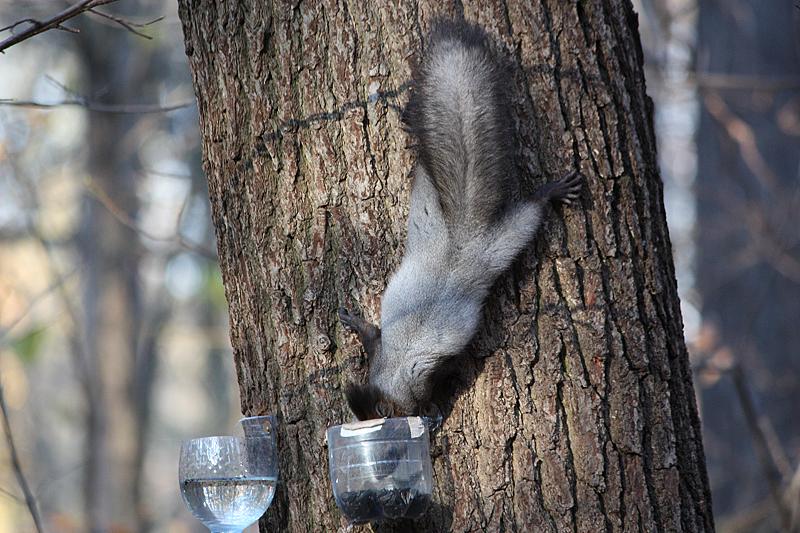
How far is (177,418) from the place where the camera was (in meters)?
27.5

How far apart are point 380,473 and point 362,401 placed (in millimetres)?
238

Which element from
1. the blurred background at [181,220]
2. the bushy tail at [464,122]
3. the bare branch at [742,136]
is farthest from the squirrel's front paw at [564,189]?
the bare branch at [742,136]

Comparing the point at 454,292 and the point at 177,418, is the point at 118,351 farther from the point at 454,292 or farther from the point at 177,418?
the point at 177,418

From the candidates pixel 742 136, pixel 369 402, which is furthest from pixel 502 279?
pixel 742 136

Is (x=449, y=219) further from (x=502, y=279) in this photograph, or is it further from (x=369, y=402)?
(x=369, y=402)

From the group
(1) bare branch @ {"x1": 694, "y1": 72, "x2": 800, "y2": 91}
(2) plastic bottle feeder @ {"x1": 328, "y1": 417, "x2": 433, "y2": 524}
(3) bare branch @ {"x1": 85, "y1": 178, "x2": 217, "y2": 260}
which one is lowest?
(2) plastic bottle feeder @ {"x1": 328, "y1": 417, "x2": 433, "y2": 524}

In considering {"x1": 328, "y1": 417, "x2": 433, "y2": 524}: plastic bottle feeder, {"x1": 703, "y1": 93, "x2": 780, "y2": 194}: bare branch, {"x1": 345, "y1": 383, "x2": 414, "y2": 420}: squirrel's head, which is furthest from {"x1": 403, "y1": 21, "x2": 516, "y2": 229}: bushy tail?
{"x1": 703, "y1": 93, "x2": 780, "y2": 194}: bare branch

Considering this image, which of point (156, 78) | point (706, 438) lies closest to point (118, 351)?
point (156, 78)

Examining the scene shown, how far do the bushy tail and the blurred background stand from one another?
1.21 m

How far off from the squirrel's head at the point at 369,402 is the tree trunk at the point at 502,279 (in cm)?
6

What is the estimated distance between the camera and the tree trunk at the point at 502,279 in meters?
2.12

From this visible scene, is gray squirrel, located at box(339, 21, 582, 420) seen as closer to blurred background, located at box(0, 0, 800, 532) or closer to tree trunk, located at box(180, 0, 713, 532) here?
tree trunk, located at box(180, 0, 713, 532)

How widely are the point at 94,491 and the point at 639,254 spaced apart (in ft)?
25.1

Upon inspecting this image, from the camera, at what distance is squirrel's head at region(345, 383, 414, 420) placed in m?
2.25
